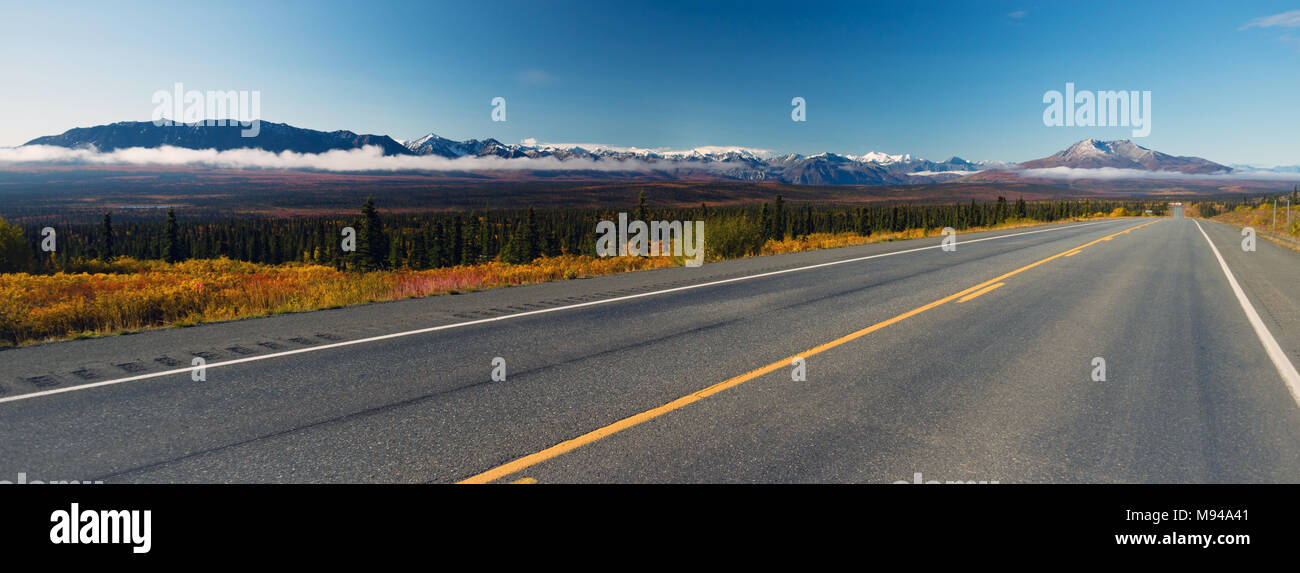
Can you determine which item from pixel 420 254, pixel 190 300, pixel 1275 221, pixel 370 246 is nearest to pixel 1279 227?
pixel 1275 221

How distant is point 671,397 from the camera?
497 centimetres

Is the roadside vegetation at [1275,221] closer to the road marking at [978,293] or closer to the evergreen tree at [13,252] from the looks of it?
the road marking at [978,293]

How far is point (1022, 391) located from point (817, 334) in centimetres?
255

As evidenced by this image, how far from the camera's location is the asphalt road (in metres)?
3.68

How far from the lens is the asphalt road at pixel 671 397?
3.68m

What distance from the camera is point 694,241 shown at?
1958 cm

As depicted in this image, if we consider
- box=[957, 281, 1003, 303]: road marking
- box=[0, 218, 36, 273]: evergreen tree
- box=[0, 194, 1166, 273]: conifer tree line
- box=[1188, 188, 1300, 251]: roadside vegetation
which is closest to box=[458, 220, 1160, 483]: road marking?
box=[957, 281, 1003, 303]: road marking

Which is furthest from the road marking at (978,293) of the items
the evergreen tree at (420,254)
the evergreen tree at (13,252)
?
the evergreen tree at (420,254)

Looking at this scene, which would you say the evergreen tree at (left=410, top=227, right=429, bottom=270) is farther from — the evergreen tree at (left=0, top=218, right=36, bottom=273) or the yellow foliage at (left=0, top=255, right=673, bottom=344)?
the yellow foliage at (left=0, top=255, right=673, bottom=344)

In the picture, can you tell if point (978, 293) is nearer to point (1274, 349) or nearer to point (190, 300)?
point (1274, 349)

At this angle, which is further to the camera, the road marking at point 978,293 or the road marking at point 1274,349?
the road marking at point 978,293
